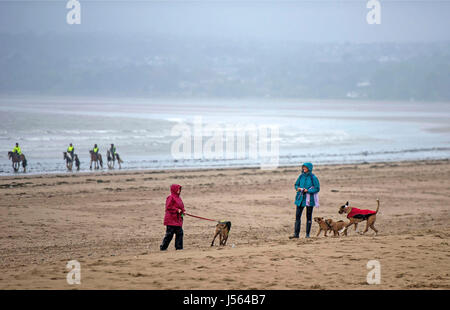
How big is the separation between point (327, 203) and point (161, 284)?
11.3m

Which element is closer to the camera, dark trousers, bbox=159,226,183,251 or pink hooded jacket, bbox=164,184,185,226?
pink hooded jacket, bbox=164,184,185,226

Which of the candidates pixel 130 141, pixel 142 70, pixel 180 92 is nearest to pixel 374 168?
pixel 130 141

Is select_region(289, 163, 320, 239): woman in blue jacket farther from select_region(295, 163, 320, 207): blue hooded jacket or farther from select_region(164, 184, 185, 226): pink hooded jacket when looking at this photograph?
select_region(164, 184, 185, 226): pink hooded jacket

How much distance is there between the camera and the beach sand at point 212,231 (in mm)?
8555

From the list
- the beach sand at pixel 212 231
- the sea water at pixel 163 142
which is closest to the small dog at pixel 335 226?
the beach sand at pixel 212 231

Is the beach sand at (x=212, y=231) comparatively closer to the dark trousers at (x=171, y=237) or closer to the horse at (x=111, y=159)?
the dark trousers at (x=171, y=237)

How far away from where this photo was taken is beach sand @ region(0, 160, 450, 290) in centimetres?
855

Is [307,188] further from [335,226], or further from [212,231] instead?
[212,231]

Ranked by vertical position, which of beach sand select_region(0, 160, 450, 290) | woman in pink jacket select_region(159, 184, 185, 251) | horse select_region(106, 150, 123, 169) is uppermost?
horse select_region(106, 150, 123, 169)

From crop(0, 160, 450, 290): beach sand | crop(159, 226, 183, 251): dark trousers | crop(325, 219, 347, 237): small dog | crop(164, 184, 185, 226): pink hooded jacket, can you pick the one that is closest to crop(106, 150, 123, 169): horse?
crop(0, 160, 450, 290): beach sand

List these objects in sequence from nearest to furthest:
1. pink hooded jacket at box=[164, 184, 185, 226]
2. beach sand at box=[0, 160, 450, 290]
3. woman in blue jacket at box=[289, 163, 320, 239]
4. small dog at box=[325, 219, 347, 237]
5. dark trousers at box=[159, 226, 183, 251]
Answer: beach sand at box=[0, 160, 450, 290] → pink hooded jacket at box=[164, 184, 185, 226] → dark trousers at box=[159, 226, 183, 251] → woman in blue jacket at box=[289, 163, 320, 239] → small dog at box=[325, 219, 347, 237]

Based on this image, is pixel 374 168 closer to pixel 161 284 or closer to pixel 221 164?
pixel 221 164
